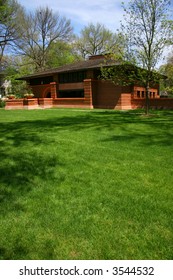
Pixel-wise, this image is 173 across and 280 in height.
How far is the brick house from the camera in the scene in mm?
33000

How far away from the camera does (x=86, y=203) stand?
454 centimetres

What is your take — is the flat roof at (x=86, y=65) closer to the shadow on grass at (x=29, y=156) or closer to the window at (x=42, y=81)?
the window at (x=42, y=81)

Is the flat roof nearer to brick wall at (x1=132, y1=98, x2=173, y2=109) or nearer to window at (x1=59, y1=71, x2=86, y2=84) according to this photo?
window at (x1=59, y1=71, x2=86, y2=84)

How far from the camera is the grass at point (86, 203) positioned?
11.0 ft

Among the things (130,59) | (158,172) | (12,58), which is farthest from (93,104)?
(12,58)

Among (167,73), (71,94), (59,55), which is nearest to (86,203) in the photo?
(167,73)

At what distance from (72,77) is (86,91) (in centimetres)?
417

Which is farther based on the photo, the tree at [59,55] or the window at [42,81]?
the tree at [59,55]

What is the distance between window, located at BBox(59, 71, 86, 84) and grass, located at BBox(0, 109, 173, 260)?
1148 inches

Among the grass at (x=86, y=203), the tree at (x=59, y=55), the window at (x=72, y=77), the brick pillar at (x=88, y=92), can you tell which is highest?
the tree at (x=59, y=55)

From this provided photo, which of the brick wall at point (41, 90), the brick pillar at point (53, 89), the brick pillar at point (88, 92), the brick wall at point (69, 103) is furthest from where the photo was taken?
the brick wall at point (41, 90)

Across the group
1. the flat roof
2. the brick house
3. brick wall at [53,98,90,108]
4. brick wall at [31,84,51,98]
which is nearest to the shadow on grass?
the flat roof

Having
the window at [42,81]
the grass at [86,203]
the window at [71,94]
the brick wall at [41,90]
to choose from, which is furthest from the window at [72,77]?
the grass at [86,203]

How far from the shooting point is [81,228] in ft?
12.4
